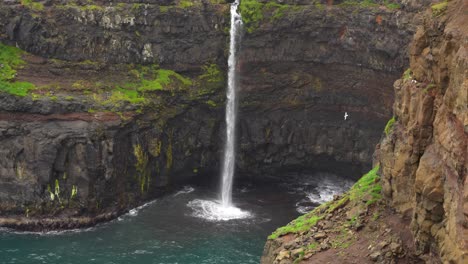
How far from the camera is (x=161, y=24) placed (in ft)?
193

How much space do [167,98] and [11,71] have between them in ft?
49.1

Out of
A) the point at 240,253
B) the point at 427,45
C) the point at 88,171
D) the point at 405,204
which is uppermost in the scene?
the point at 427,45

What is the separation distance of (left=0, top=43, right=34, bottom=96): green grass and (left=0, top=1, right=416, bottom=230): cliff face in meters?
0.68

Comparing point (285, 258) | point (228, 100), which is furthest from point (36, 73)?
point (285, 258)

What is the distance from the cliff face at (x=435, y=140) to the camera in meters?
18.8

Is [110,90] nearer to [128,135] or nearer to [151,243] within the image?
[128,135]

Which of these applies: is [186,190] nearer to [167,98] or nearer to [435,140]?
[167,98]

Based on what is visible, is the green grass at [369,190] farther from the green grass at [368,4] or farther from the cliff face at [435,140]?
the green grass at [368,4]

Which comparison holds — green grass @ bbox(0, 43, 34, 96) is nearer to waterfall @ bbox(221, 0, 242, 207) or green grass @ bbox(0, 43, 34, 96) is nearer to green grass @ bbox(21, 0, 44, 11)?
green grass @ bbox(21, 0, 44, 11)

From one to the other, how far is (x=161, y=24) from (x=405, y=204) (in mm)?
38227

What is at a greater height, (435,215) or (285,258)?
(435,215)

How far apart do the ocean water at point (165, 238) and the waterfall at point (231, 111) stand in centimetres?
314

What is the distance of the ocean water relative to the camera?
1762 inches

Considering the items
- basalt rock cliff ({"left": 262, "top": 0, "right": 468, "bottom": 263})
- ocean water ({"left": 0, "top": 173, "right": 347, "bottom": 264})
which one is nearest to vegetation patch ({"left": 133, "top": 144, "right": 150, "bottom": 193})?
ocean water ({"left": 0, "top": 173, "right": 347, "bottom": 264})
